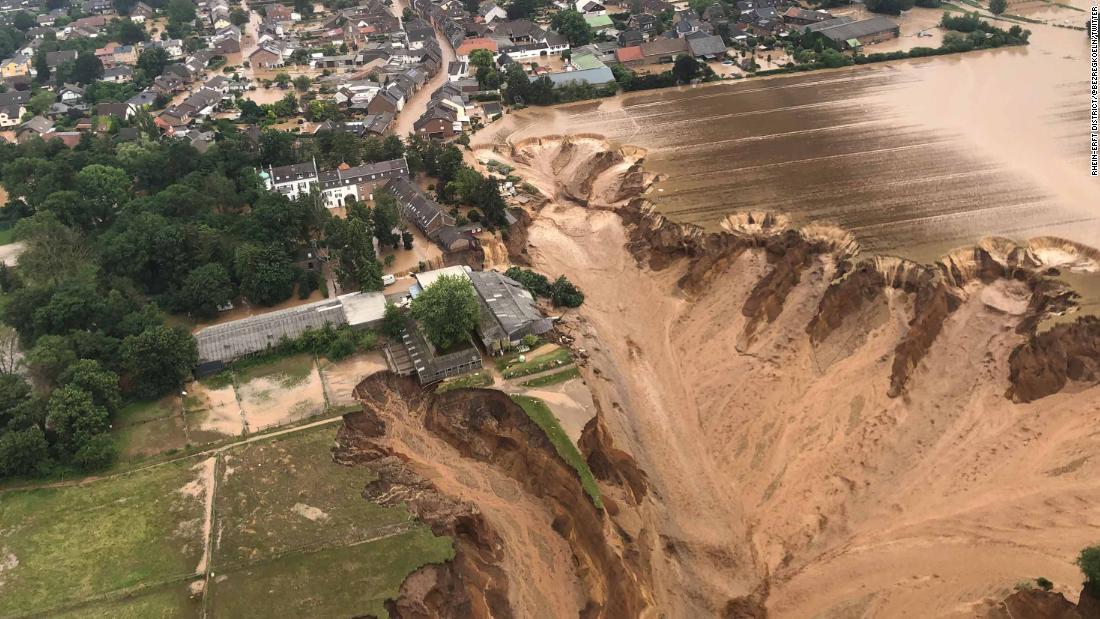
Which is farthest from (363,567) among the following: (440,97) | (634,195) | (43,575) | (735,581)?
(440,97)

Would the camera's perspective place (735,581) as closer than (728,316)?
Yes

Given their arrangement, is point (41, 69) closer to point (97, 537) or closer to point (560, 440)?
point (97, 537)

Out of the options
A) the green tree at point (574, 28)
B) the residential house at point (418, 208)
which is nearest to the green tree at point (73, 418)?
the residential house at point (418, 208)

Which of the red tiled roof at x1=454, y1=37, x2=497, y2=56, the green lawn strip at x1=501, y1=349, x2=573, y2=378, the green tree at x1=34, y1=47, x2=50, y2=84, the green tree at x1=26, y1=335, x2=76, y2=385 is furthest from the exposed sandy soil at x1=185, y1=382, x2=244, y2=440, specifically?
the green tree at x1=34, y1=47, x2=50, y2=84

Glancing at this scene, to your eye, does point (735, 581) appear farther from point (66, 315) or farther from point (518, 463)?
point (66, 315)

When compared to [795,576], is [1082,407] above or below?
above

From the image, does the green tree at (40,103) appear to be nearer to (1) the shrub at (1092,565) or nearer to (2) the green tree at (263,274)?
(2) the green tree at (263,274)

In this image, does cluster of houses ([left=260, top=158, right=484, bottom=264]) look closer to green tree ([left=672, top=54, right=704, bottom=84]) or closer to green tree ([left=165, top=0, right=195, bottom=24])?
green tree ([left=672, top=54, right=704, bottom=84])
